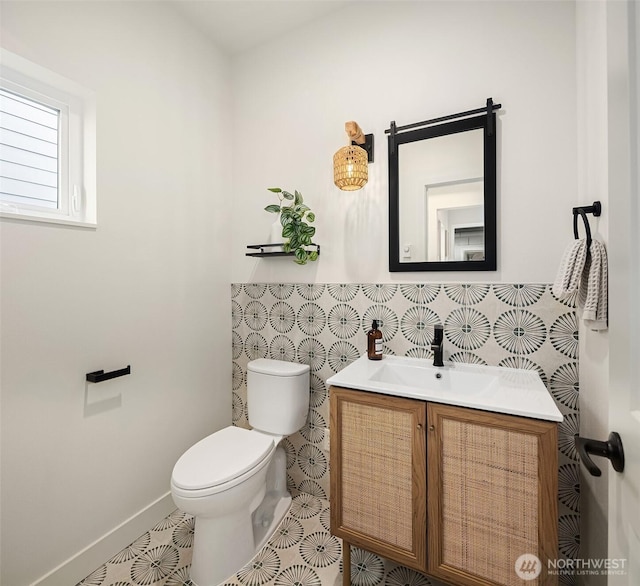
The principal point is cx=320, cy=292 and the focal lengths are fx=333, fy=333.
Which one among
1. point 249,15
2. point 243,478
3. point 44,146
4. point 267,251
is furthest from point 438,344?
point 249,15

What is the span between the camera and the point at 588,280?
1.08 meters

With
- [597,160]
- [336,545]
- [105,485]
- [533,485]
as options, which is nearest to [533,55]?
[597,160]

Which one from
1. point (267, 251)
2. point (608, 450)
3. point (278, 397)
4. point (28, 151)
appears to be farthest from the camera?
point (267, 251)

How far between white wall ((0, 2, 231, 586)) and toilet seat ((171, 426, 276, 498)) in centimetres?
40

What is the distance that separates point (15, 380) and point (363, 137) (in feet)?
6.08

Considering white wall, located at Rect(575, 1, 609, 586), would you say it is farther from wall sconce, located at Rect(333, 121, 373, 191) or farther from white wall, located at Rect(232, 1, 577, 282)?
wall sconce, located at Rect(333, 121, 373, 191)

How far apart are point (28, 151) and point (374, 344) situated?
5.73ft

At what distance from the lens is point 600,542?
3.59 ft

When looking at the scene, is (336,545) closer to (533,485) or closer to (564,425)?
(533,485)

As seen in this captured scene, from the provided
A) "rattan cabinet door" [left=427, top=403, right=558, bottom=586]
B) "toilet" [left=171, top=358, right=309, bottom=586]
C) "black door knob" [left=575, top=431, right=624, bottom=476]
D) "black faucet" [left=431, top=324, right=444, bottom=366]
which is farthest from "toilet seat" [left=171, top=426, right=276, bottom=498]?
"black door knob" [left=575, top=431, right=624, bottom=476]

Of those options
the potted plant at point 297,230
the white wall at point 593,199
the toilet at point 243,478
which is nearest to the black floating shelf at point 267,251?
the potted plant at point 297,230

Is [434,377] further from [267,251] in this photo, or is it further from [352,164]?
[267,251]

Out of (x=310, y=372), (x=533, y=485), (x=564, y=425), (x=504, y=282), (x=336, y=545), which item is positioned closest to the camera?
(x=533, y=485)

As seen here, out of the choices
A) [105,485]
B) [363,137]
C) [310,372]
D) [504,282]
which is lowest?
[105,485]
